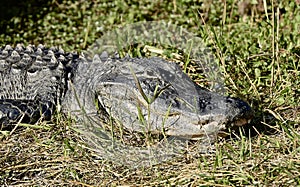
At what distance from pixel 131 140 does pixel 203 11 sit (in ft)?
9.86

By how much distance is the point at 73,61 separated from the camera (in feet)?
14.6

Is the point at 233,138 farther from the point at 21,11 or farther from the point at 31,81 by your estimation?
the point at 21,11

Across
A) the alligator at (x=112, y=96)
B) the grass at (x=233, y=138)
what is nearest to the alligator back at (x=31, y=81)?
the alligator at (x=112, y=96)

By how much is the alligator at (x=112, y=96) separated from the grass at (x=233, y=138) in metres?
0.12

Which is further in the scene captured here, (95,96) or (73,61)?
(73,61)

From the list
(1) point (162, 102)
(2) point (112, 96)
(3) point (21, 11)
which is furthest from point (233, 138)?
(3) point (21, 11)

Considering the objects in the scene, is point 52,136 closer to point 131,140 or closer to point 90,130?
point 90,130

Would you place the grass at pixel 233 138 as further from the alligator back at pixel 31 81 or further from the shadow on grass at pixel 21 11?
the shadow on grass at pixel 21 11

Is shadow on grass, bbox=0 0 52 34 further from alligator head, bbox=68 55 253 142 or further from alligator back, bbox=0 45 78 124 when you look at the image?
alligator head, bbox=68 55 253 142

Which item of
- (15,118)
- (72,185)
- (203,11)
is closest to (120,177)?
(72,185)

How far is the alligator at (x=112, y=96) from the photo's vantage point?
3.33 metres

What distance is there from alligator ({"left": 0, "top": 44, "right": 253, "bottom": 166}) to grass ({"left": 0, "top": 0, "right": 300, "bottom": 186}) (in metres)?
0.12

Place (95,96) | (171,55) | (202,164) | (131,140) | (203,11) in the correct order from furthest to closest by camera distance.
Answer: (203,11), (171,55), (95,96), (131,140), (202,164)

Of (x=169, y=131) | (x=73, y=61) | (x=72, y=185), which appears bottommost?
(x=72, y=185)
